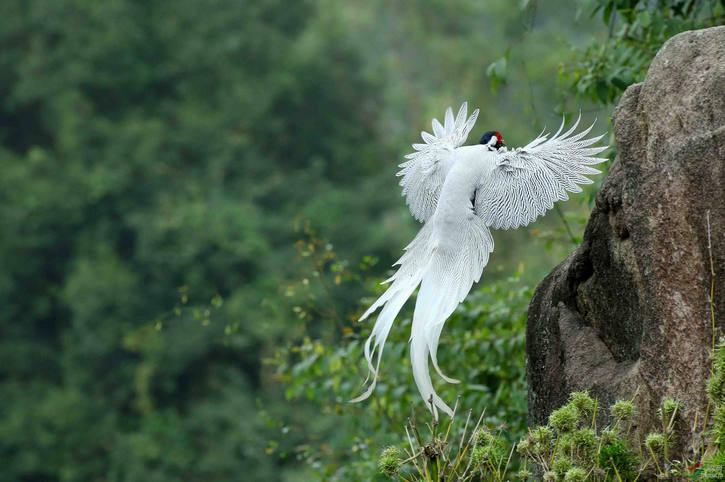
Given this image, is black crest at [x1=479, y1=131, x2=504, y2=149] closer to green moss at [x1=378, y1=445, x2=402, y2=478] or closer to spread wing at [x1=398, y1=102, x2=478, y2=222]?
spread wing at [x1=398, y1=102, x2=478, y2=222]

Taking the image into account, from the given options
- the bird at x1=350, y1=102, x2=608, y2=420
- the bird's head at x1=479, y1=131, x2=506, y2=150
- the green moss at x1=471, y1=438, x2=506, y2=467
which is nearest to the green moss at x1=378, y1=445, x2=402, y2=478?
the green moss at x1=471, y1=438, x2=506, y2=467

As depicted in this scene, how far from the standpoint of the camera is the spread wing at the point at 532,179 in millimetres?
2928

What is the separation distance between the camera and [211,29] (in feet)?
45.3

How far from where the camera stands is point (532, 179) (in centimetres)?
297

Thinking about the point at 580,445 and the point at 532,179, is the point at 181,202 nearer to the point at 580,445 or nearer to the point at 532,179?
the point at 532,179

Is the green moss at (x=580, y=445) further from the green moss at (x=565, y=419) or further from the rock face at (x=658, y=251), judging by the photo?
the rock face at (x=658, y=251)

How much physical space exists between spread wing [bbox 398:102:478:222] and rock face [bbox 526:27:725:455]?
2.01ft

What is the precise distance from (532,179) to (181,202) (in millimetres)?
9699

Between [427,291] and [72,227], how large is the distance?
1065 centimetres

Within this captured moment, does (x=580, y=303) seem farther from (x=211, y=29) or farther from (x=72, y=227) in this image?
(x=211, y=29)

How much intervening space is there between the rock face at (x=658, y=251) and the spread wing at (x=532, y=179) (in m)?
0.14

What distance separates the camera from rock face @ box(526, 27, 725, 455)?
2346mm

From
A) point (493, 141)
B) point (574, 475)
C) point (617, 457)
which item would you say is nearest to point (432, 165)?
point (493, 141)

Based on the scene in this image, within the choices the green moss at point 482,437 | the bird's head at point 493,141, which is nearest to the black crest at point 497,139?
the bird's head at point 493,141
